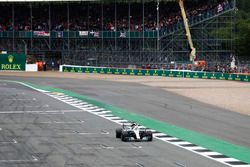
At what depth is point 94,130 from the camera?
31.3 metres

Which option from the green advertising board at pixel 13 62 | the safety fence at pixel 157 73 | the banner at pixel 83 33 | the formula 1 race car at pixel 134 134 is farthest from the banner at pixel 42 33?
the formula 1 race car at pixel 134 134

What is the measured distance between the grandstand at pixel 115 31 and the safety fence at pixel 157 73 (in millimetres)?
1795

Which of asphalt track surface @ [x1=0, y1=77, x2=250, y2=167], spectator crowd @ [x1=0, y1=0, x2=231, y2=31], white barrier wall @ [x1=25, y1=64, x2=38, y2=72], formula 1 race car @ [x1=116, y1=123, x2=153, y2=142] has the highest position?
spectator crowd @ [x1=0, y1=0, x2=231, y2=31]

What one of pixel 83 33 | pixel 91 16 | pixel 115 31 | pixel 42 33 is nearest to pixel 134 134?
pixel 115 31

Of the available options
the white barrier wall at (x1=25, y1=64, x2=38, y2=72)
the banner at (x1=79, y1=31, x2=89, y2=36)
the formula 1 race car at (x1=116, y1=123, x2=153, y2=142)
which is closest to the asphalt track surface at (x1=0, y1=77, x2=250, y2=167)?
the formula 1 race car at (x1=116, y1=123, x2=153, y2=142)

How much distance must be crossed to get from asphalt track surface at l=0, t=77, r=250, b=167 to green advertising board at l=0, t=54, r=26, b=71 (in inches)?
1506

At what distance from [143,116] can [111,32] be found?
58403mm

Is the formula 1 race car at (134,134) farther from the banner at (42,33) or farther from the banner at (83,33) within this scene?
the banner at (42,33)

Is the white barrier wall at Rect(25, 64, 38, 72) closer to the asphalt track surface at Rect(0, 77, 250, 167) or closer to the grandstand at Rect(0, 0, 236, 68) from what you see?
the grandstand at Rect(0, 0, 236, 68)

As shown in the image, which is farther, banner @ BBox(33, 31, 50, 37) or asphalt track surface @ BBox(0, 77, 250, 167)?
banner @ BBox(33, 31, 50, 37)

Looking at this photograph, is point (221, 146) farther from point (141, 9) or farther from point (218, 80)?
point (141, 9)

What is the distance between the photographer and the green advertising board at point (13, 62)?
94.4 metres

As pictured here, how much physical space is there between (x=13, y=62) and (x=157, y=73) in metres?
22.7

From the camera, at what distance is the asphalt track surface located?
22250mm
